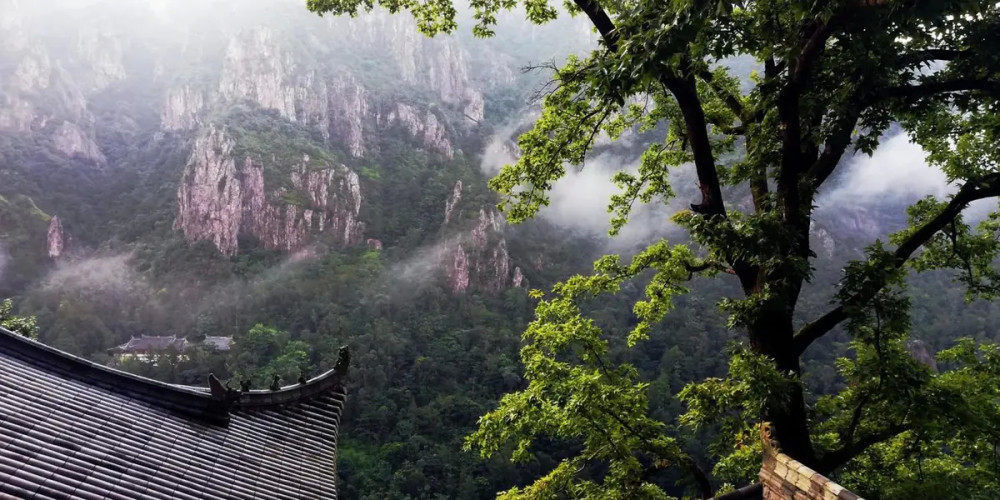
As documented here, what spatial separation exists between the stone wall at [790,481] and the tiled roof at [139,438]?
Answer: 561cm

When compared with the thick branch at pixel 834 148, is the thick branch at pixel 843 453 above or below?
below

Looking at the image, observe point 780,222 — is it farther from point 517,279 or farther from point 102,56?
point 102,56

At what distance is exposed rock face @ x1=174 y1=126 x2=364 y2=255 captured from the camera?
73.1 meters

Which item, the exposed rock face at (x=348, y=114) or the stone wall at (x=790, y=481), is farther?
the exposed rock face at (x=348, y=114)

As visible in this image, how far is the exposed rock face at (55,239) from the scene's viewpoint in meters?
69.6

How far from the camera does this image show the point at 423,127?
10438 cm

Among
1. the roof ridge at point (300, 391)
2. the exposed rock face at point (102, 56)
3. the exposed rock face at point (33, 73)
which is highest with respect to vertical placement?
the exposed rock face at point (102, 56)

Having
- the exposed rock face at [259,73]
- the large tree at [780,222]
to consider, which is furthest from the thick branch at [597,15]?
the exposed rock face at [259,73]

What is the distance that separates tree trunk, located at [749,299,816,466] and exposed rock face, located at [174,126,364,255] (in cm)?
7521

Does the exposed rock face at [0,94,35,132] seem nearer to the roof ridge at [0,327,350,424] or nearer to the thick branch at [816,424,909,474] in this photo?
the roof ridge at [0,327,350,424]

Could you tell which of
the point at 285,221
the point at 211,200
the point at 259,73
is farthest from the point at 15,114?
the point at 285,221

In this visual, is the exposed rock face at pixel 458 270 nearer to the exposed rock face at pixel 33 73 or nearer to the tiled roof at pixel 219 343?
the tiled roof at pixel 219 343

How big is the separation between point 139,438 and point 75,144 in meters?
102

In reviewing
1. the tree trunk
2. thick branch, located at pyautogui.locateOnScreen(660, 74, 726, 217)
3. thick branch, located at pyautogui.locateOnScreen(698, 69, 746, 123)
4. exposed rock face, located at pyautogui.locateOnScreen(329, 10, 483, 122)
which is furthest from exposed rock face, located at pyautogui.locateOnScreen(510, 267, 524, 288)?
the tree trunk
